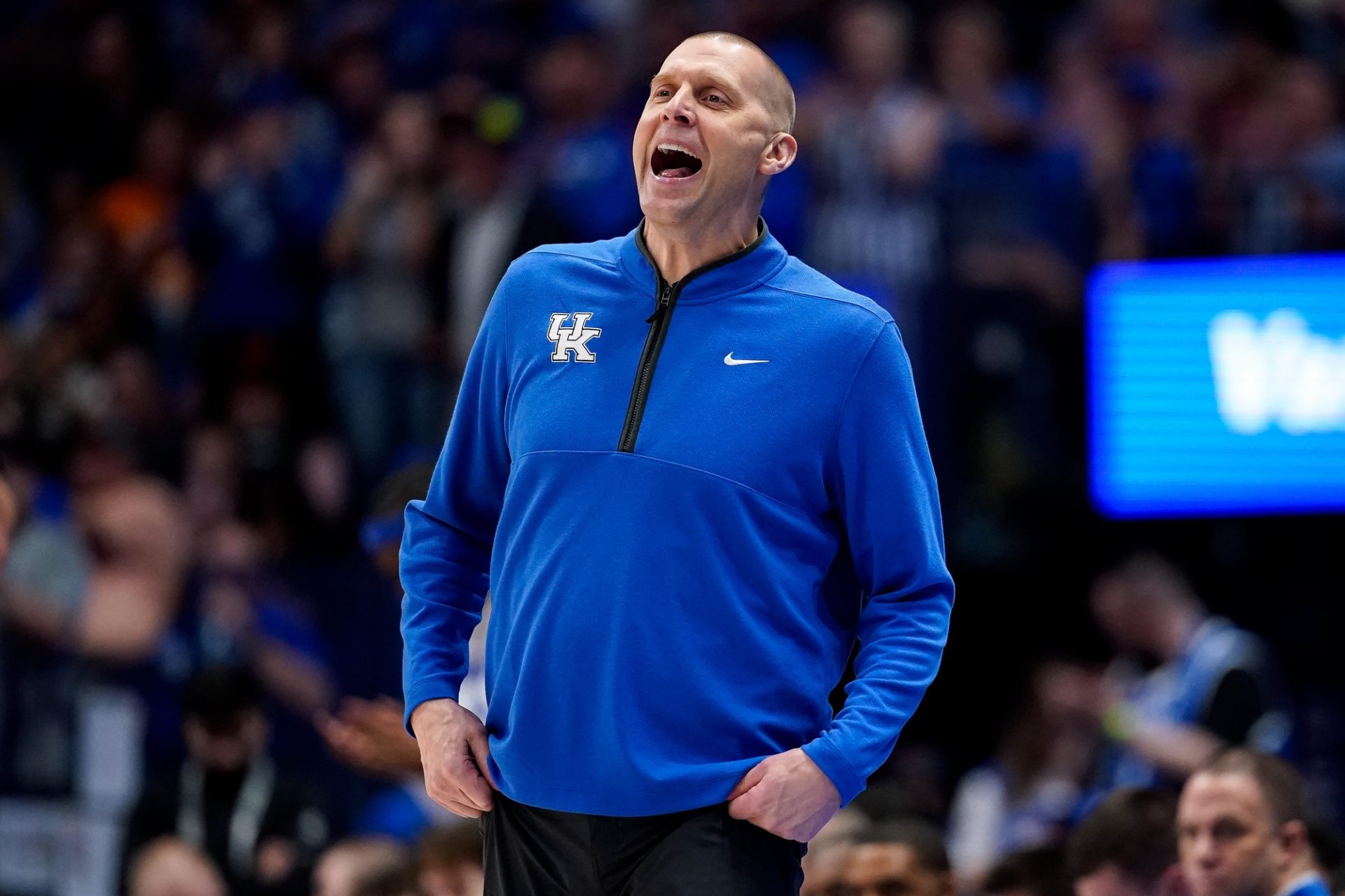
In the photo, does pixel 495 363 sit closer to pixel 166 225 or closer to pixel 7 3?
pixel 166 225

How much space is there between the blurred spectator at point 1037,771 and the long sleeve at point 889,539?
4.66m

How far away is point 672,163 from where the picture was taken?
314 centimetres

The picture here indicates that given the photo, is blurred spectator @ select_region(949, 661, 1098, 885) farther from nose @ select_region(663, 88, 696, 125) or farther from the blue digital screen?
nose @ select_region(663, 88, 696, 125)

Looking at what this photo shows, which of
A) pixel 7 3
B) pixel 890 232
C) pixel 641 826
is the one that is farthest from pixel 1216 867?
pixel 7 3

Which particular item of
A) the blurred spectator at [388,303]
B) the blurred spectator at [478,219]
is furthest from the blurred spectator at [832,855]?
the blurred spectator at [388,303]

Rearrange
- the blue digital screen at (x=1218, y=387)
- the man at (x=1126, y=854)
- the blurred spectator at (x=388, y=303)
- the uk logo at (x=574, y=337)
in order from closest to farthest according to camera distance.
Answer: the uk logo at (x=574, y=337), the man at (x=1126, y=854), the blue digital screen at (x=1218, y=387), the blurred spectator at (x=388, y=303)

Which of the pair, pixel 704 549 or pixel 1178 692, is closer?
pixel 704 549

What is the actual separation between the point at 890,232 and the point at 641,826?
19.0 feet

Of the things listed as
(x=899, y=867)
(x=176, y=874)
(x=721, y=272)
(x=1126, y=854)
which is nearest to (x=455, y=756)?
(x=721, y=272)

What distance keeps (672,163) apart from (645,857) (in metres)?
1.10

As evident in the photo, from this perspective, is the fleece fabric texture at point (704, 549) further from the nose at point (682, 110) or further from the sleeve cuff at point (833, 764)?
the nose at point (682, 110)

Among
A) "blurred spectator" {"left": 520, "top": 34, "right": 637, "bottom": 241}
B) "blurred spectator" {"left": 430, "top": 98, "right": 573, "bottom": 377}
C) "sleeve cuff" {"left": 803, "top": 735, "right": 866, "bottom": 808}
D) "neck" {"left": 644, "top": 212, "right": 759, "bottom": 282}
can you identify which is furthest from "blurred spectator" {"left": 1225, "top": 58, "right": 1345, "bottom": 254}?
"sleeve cuff" {"left": 803, "top": 735, "right": 866, "bottom": 808}

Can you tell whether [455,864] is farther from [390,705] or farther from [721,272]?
[721,272]

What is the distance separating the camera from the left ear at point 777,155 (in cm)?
310
